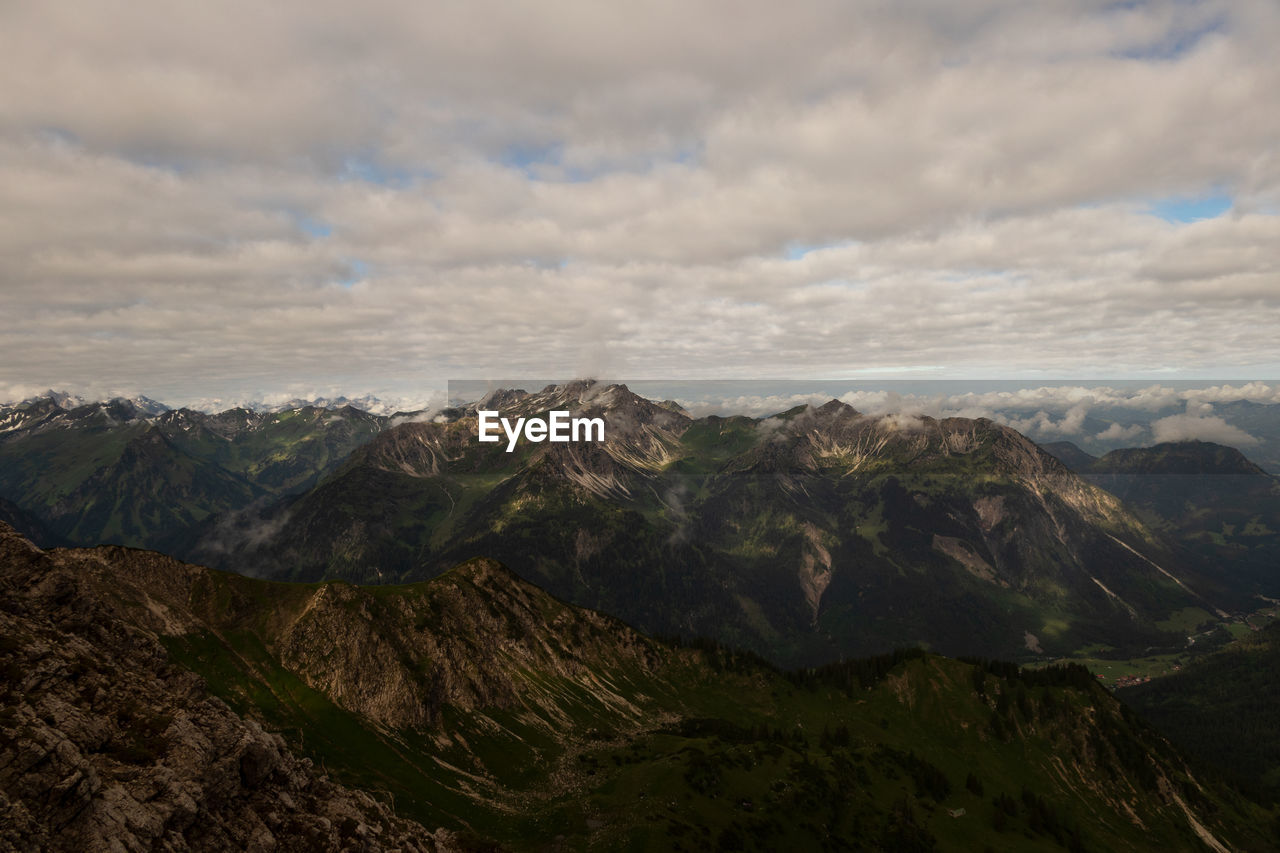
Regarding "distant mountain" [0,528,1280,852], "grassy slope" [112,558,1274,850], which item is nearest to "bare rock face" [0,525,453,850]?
"distant mountain" [0,528,1280,852]

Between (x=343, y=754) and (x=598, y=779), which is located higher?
(x=343, y=754)

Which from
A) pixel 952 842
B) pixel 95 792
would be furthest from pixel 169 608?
pixel 952 842

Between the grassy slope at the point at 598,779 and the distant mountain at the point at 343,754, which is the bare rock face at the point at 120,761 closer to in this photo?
the distant mountain at the point at 343,754

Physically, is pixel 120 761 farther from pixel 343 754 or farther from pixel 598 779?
pixel 598 779

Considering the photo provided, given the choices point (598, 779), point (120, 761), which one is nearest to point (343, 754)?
point (598, 779)

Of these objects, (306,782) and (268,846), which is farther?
(306,782)

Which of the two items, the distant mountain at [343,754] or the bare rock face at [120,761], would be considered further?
the distant mountain at [343,754]

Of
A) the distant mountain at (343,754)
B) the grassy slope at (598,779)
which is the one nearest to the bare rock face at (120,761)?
the distant mountain at (343,754)

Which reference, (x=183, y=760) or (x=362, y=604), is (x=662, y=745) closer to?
(x=362, y=604)
